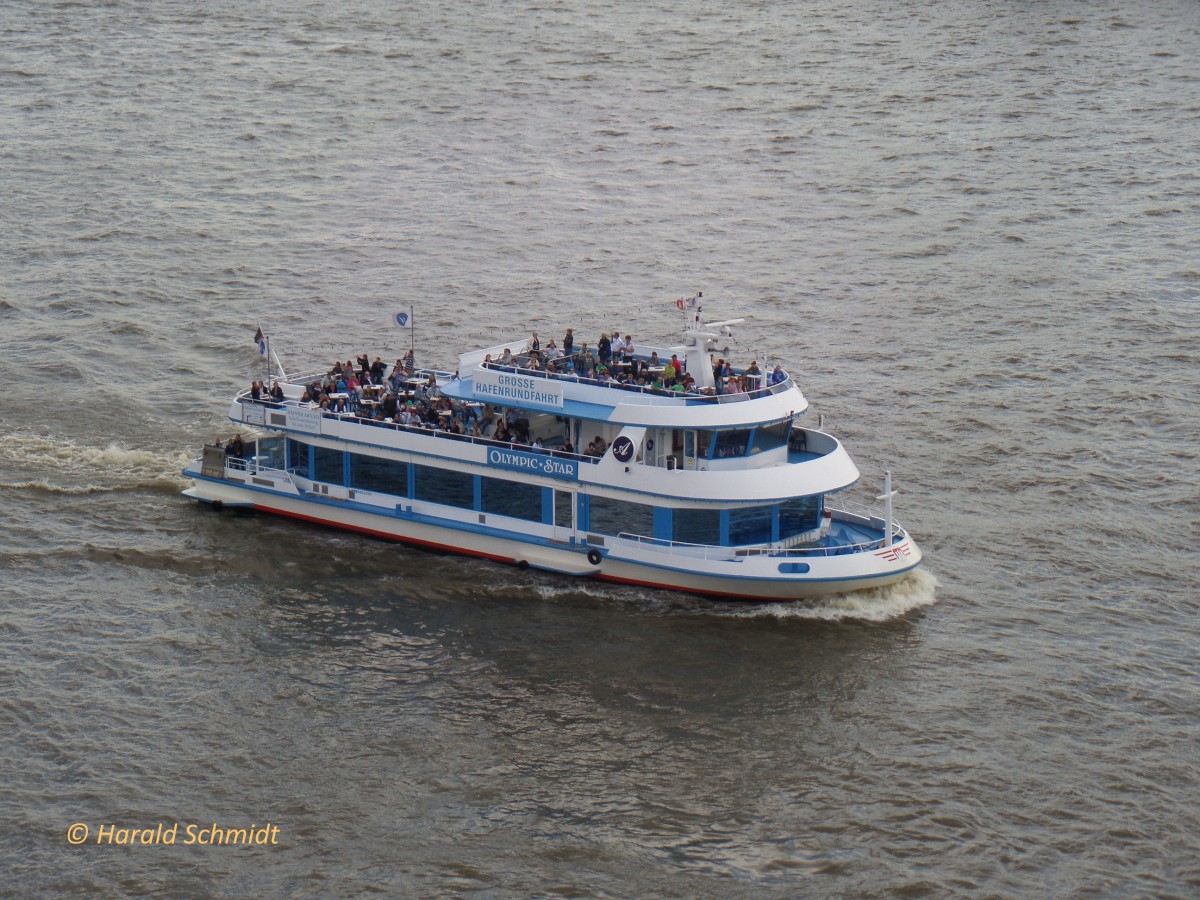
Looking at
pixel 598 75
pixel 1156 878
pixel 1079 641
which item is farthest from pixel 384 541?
pixel 598 75

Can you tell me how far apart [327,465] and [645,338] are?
18.4m

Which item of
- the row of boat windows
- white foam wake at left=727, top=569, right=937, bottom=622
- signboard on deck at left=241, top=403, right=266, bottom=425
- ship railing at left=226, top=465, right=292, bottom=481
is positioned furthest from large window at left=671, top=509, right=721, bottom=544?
signboard on deck at left=241, top=403, right=266, bottom=425

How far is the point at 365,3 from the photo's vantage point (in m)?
114

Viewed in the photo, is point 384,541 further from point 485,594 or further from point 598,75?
point 598,75

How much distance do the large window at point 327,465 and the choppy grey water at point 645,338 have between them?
214 cm

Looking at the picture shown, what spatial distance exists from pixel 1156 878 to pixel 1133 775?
147 inches

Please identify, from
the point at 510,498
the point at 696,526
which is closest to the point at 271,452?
the point at 510,498

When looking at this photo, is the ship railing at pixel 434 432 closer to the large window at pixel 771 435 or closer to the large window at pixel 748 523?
the large window at pixel 748 523

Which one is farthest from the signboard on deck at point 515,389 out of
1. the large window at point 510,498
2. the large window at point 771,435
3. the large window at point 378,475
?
the large window at point 771,435

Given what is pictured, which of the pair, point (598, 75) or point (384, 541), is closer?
point (384, 541)

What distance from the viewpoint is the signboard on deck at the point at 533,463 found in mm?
46875

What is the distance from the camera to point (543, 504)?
47.8 metres

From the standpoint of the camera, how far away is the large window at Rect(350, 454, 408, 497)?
164ft

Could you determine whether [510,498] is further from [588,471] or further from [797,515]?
[797,515]
